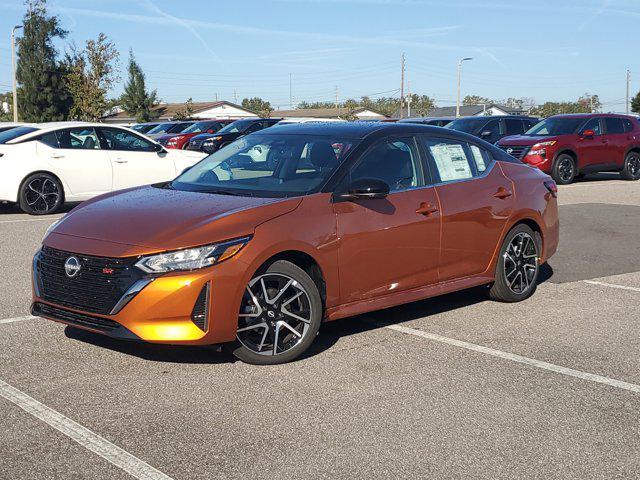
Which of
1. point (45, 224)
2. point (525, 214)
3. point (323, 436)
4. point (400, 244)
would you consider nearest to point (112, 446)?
point (323, 436)

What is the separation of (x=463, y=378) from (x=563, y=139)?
51.0 ft

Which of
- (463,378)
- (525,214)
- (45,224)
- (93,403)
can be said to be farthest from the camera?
(45,224)

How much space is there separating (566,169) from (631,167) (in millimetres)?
2544

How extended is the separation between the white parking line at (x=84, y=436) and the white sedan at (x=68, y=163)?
9.00 meters

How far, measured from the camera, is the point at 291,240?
548 cm

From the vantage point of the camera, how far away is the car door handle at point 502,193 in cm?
718

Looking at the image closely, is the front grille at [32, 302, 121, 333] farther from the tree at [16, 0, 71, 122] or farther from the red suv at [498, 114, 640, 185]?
the tree at [16, 0, 71, 122]

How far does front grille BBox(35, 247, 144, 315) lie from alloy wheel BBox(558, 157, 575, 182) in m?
16.2

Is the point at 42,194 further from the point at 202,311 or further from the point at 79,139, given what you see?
the point at 202,311

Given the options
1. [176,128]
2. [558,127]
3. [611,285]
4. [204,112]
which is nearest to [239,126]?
[176,128]

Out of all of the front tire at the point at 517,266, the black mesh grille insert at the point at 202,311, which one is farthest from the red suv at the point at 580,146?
the black mesh grille insert at the point at 202,311

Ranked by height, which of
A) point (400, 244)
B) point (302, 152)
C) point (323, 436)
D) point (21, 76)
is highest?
point (21, 76)

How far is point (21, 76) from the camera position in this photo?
74000mm

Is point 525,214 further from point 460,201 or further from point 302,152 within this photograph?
point 302,152
